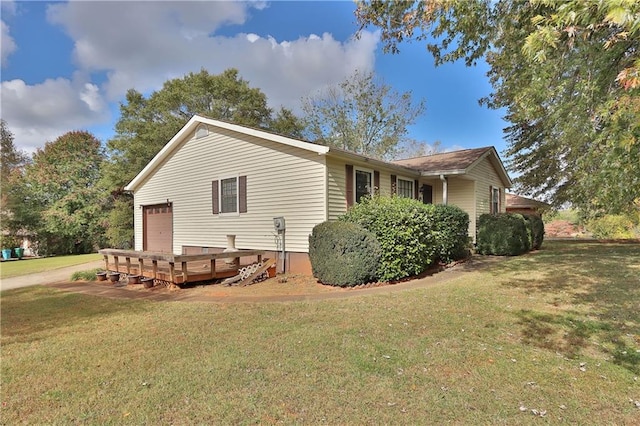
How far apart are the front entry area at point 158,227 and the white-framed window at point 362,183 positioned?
8017 millimetres

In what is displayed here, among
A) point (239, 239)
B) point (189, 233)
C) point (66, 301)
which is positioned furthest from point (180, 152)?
point (66, 301)

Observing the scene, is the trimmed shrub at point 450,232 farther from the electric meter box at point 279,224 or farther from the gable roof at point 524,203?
the gable roof at point 524,203

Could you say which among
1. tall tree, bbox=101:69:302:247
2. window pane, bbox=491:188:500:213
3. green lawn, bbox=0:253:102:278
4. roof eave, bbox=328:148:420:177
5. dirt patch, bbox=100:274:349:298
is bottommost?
green lawn, bbox=0:253:102:278

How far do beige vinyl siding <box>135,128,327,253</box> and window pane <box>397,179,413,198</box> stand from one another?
4140 millimetres

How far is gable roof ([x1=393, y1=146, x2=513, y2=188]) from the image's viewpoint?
1191 centimetres

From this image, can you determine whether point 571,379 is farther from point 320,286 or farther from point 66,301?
point 66,301

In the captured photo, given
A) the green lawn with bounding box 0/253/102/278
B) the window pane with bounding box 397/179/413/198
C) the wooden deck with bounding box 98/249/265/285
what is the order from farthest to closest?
the green lawn with bounding box 0/253/102/278
the window pane with bounding box 397/179/413/198
the wooden deck with bounding box 98/249/265/285

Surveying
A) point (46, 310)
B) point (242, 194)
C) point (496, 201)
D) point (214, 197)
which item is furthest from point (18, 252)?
point (496, 201)

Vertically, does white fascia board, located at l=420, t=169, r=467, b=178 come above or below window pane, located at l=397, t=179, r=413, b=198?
above

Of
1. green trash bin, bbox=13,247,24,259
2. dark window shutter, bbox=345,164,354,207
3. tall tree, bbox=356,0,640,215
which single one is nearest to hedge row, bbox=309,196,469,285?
dark window shutter, bbox=345,164,354,207

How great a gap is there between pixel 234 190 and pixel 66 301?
5.48 m

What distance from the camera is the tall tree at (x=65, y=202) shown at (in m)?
22.2

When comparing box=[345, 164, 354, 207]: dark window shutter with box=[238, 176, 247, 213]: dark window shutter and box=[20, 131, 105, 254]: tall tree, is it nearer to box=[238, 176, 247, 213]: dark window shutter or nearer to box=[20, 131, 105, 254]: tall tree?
box=[238, 176, 247, 213]: dark window shutter

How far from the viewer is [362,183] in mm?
10102
